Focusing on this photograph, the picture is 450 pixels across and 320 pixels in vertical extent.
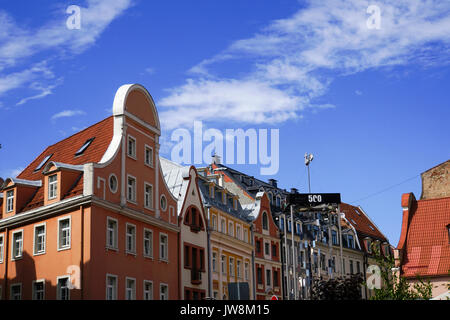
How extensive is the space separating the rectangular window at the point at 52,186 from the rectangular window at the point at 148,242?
6.81 meters

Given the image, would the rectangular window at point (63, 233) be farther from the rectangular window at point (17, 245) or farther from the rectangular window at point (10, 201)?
the rectangular window at point (10, 201)

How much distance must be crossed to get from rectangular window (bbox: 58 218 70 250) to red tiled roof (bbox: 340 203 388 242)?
5466 centimetres

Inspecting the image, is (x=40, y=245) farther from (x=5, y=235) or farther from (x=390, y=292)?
(x=390, y=292)

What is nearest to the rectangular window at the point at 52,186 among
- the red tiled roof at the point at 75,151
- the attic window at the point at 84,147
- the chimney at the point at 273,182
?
the red tiled roof at the point at 75,151

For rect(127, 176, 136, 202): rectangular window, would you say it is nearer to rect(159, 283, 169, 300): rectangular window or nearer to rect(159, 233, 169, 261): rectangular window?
rect(159, 233, 169, 261): rectangular window

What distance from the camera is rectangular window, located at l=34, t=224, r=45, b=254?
44.1m

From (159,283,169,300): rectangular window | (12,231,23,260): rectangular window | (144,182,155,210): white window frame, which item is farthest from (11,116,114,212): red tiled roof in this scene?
(159,283,169,300): rectangular window

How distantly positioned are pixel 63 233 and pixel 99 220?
2.71 meters

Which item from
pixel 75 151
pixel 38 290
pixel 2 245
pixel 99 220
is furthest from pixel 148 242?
pixel 2 245

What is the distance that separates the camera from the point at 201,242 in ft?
184

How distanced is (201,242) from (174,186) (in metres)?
5.00

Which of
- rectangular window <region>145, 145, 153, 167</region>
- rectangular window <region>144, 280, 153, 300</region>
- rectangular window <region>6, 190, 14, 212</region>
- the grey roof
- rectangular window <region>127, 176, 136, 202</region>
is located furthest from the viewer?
the grey roof
